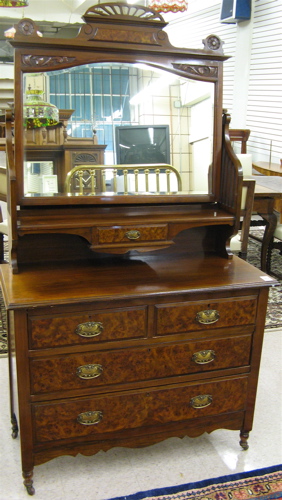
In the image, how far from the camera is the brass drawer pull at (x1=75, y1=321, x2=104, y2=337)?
1.70m

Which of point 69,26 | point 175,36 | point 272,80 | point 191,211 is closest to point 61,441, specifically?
point 191,211

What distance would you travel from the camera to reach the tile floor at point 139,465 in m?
1.84

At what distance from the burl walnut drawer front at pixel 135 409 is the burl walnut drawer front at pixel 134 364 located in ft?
0.24

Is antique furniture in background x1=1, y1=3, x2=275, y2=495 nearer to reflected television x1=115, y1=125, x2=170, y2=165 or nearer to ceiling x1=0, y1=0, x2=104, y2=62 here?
reflected television x1=115, y1=125, x2=170, y2=165

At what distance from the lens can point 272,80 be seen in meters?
6.41

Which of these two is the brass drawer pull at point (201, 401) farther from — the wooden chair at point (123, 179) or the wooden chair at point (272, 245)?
the wooden chair at point (272, 245)

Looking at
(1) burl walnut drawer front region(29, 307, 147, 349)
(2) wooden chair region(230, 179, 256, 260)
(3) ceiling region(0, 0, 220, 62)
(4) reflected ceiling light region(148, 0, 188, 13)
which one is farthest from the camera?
(3) ceiling region(0, 0, 220, 62)

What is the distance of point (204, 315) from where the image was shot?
185 cm

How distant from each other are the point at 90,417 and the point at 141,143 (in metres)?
1.19

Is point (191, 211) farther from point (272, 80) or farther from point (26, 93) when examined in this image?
point (272, 80)

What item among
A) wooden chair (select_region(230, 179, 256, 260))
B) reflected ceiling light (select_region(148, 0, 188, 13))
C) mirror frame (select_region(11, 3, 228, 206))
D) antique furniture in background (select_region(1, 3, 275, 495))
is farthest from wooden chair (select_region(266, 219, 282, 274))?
reflected ceiling light (select_region(148, 0, 188, 13))

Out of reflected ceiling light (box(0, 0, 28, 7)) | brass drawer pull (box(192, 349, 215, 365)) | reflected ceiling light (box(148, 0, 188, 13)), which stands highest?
reflected ceiling light (box(148, 0, 188, 13))

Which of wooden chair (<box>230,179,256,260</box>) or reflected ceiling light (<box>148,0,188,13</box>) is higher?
reflected ceiling light (<box>148,0,188,13</box>)

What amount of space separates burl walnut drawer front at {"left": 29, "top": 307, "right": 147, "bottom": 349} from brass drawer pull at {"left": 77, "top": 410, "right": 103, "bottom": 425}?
31 cm
